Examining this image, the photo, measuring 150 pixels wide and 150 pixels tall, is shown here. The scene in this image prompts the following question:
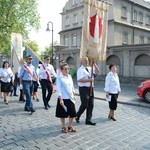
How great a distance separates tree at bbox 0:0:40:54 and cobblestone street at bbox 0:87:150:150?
28365mm

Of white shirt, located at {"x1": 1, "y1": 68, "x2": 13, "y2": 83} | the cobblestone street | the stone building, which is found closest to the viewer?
the cobblestone street

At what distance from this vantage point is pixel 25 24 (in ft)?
125

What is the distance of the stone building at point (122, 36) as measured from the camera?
24.7 m

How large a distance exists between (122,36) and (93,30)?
104ft

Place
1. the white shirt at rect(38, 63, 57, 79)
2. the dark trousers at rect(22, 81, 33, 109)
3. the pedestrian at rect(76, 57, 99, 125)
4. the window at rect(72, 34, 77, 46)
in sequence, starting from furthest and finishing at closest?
the window at rect(72, 34, 77, 46) < the white shirt at rect(38, 63, 57, 79) < the dark trousers at rect(22, 81, 33, 109) < the pedestrian at rect(76, 57, 99, 125)

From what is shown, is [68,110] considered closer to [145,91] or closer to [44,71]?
[44,71]

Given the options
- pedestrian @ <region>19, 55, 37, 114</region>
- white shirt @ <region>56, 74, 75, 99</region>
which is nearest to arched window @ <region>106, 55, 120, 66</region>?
pedestrian @ <region>19, 55, 37, 114</region>

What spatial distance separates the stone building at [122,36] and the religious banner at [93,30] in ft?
54.2

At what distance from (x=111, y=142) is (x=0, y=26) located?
32640 millimetres

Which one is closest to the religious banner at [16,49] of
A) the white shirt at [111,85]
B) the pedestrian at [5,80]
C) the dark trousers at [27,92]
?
the pedestrian at [5,80]

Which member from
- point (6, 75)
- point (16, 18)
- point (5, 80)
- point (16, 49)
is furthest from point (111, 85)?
point (16, 18)

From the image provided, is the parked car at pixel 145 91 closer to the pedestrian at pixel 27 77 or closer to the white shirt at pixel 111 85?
the white shirt at pixel 111 85

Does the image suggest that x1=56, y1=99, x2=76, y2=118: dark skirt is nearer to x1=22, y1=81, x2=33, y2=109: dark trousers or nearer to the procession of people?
the procession of people

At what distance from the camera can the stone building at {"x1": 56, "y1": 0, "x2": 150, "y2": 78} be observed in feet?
80.9
